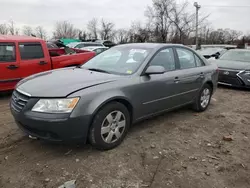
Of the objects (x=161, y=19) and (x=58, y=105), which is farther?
(x=161, y=19)

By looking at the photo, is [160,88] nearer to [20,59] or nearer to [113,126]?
[113,126]

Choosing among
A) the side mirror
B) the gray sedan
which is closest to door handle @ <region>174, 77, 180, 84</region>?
the gray sedan

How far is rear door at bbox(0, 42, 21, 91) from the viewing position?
568cm

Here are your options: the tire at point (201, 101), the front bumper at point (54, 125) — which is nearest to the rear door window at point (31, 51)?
the front bumper at point (54, 125)

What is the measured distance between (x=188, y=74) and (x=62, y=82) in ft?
8.31

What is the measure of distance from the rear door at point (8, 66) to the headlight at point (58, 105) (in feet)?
11.4

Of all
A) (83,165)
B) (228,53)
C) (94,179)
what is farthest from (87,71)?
(228,53)

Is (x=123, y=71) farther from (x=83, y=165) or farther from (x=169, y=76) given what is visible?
(x=83, y=165)

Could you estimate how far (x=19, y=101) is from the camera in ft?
10.2

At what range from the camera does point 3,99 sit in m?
5.96

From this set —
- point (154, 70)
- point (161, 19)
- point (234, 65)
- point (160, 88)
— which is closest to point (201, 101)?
point (160, 88)

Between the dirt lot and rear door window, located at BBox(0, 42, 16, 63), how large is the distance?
2.01 m

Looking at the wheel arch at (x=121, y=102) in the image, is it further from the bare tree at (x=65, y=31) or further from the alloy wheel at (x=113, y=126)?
the bare tree at (x=65, y=31)

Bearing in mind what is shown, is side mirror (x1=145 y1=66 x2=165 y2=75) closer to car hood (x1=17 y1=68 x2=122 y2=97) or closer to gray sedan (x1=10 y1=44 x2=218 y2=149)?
gray sedan (x1=10 y1=44 x2=218 y2=149)
